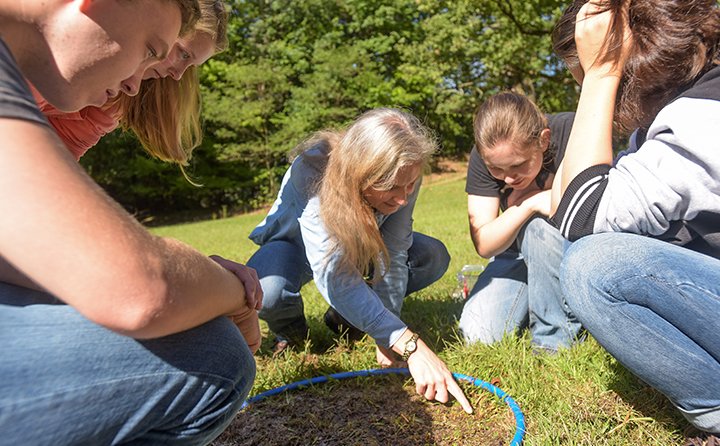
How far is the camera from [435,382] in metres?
2.34

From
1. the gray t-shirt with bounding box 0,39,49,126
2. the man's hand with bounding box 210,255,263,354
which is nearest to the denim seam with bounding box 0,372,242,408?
the man's hand with bounding box 210,255,263,354

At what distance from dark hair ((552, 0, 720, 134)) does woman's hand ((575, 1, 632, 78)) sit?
1 centimetres

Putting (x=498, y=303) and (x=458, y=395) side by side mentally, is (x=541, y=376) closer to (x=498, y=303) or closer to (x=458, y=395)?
(x=458, y=395)

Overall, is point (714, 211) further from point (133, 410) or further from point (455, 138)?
point (455, 138)

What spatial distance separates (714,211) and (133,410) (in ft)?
5.18

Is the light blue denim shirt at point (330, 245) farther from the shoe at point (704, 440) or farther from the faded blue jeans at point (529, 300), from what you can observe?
the shoe at point (704, 440)

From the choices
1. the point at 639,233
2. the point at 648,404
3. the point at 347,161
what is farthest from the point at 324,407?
the point at 639,233

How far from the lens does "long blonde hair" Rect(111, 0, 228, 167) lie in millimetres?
2344

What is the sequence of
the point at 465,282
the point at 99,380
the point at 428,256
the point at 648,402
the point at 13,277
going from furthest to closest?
the point at 465,282
the point at 428,256
the point at 648,402
the point at 13,277
the point at 99,380

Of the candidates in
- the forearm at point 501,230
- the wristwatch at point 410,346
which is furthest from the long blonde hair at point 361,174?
the forearm at point 501,230

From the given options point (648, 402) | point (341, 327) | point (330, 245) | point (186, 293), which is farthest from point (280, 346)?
point (186, 293)

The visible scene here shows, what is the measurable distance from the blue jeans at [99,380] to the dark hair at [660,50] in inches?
58.4

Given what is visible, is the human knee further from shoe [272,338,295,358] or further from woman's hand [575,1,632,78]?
woman's hand [575,1,632,78]

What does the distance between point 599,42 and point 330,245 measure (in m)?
1.30
